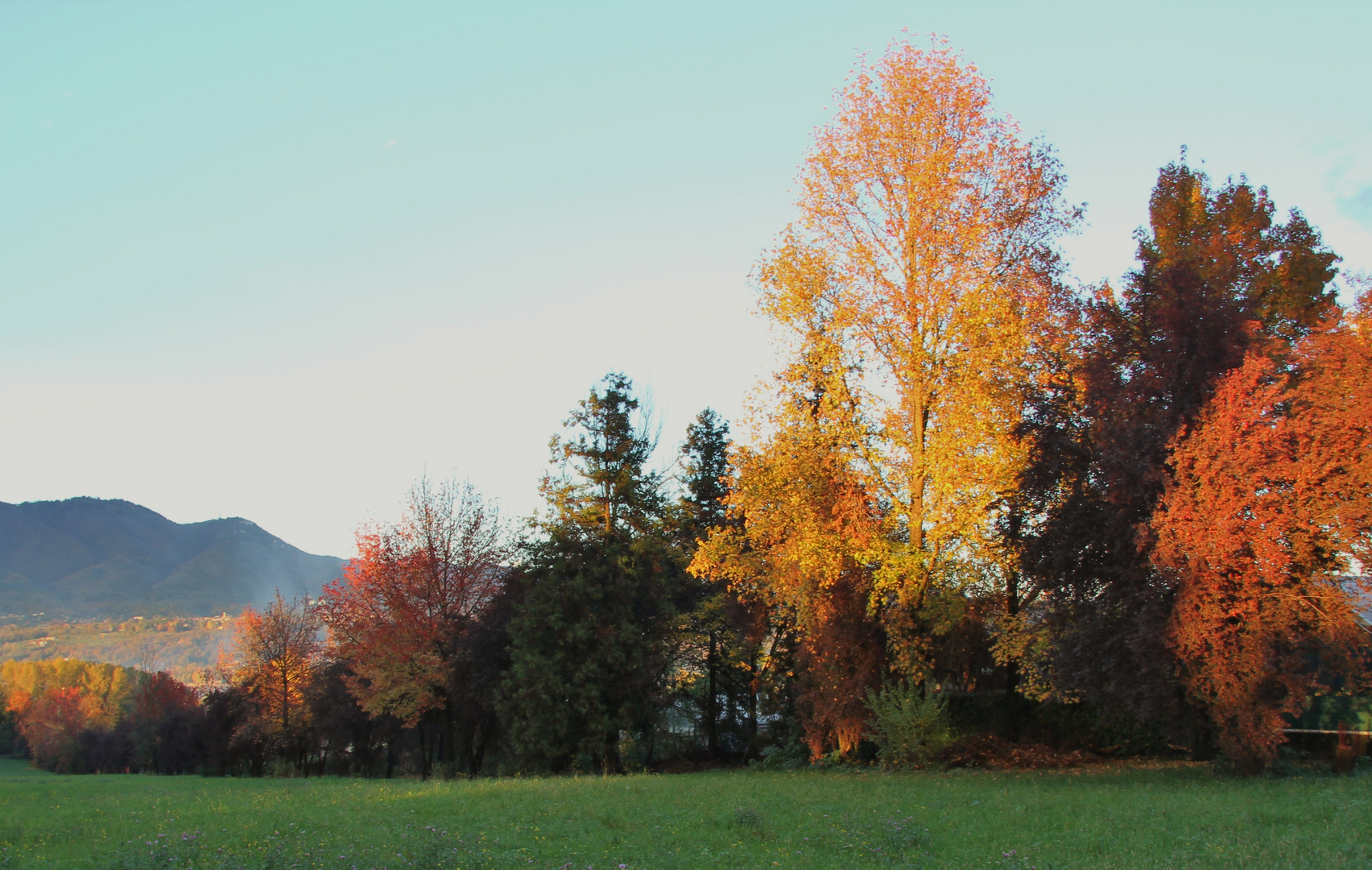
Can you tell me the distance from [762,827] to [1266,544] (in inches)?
416

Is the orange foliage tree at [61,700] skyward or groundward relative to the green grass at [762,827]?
groundward

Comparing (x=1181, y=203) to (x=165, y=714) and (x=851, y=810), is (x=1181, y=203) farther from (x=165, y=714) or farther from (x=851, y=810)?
(x=165, y=714)

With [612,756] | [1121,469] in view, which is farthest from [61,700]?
[1121,469]

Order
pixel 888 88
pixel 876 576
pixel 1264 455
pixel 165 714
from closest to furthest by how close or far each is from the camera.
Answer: pixel 1264 455, pixel 876 576, pixel 888 88, pixel 165 714

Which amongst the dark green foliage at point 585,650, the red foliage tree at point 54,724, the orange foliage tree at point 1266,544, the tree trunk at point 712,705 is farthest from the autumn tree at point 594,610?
the red foliage tree at point 54,724

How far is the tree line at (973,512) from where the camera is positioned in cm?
1569

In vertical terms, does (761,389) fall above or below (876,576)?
above

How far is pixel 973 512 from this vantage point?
19.1 meters

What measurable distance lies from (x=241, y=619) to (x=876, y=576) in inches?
1932

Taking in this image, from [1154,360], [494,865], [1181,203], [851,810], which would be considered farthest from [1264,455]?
[1181,203]

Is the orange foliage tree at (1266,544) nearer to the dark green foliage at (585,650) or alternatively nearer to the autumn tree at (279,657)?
the dark green foliage at (585,650)

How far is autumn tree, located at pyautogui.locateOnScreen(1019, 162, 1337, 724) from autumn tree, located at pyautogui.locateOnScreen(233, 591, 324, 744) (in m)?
39.8

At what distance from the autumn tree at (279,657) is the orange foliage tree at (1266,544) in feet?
140

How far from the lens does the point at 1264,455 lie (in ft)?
51.0
